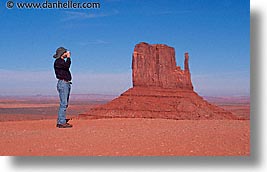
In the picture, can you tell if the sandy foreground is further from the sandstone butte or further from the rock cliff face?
the rock cliff face

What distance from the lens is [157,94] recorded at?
1623 inches

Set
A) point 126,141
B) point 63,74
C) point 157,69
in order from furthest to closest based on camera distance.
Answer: point 157,69
point 63,74
point 126,141

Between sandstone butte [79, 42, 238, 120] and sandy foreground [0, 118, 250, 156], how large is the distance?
26.6 metres

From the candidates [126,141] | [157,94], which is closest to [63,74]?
[126,141]

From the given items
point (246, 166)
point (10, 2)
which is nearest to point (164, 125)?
point (246, 166)

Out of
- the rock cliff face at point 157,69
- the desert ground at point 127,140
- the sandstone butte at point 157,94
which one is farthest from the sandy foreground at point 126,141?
the rock cliff face at point 157,69

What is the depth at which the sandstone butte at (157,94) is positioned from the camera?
3828 cm

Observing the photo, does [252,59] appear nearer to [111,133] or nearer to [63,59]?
[111,133]

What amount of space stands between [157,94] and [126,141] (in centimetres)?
3264

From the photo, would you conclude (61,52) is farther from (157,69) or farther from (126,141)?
(157,69)

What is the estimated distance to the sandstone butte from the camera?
3828 cm

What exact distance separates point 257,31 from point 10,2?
17.4 feet

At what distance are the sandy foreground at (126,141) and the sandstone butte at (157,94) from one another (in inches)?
1047

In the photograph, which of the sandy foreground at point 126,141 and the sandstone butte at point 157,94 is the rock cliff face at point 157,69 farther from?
the sandy foreground at point 126,141
